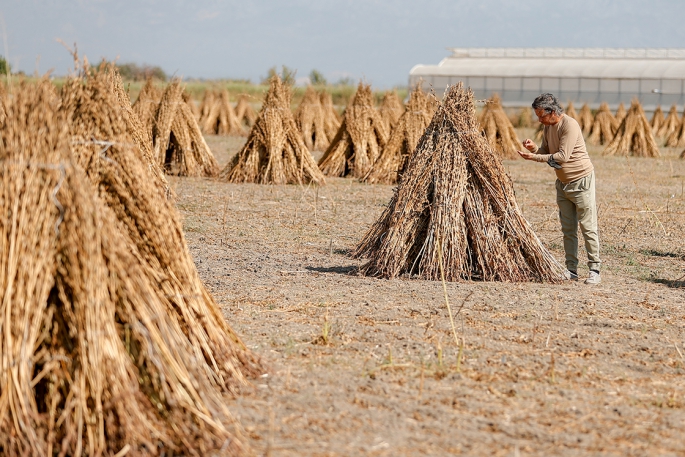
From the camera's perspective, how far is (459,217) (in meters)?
5.97

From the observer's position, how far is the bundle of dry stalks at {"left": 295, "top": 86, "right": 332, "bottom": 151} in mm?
19469

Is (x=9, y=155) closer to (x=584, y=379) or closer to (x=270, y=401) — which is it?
(x=270, y=401)

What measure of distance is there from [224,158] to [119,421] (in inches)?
590

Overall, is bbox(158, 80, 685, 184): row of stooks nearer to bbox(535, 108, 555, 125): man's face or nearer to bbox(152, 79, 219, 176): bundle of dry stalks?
bbox(152, 79, 219, 176): bundle of dry stalks

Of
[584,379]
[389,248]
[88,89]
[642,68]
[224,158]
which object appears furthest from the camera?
[642,68]

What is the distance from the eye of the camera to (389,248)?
608 centimetres

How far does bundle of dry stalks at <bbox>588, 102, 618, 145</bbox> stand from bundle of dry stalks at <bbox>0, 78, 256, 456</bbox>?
23.7m

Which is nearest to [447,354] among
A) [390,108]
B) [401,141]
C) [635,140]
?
[401,141]

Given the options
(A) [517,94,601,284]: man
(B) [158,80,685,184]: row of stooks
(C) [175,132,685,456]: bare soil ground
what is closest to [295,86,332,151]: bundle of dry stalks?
(B) [158,80,685,184]: row of stooks

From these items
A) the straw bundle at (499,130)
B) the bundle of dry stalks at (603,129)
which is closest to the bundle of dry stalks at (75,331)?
the straw bundle at (499,130)

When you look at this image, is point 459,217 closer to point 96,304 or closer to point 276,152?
point 96,304

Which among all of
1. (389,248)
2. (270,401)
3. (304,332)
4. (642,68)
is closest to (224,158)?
(389,248)

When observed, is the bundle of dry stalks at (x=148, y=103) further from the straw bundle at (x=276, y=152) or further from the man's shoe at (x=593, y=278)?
the man's shoe at (x=593, y=278)

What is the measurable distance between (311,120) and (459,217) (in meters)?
14.0
